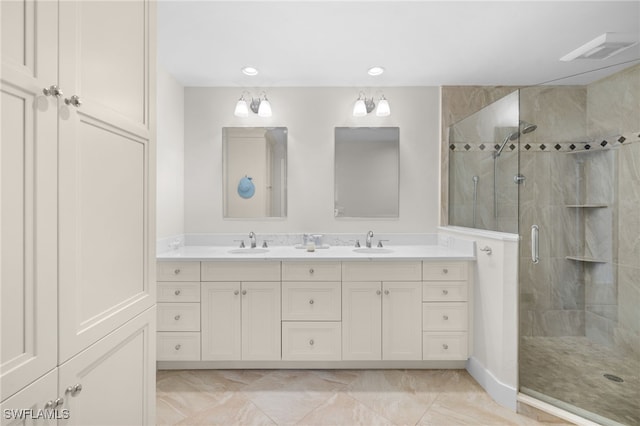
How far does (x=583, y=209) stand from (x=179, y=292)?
2.89 meters

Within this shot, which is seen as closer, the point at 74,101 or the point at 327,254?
the point at 74,101

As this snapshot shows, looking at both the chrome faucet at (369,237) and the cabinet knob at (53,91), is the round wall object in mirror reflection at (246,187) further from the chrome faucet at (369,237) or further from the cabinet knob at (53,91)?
the cabinet knob at (53,91)

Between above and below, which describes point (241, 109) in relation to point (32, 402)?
above

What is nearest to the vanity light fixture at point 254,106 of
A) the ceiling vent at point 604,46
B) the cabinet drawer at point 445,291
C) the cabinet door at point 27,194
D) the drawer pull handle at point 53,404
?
the cabinet drawer at point 445,291

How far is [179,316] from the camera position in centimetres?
224

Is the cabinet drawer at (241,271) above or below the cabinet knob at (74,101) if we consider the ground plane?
below

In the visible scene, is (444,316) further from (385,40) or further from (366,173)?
(385,40)

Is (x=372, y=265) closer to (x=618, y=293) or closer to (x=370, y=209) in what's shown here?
(x=370, y=209)

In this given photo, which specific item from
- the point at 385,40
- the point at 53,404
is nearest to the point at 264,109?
the point at 385,40

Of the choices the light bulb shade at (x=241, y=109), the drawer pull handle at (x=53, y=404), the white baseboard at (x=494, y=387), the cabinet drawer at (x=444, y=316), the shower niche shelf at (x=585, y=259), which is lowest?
the white baseboard at (x=494, y=387)

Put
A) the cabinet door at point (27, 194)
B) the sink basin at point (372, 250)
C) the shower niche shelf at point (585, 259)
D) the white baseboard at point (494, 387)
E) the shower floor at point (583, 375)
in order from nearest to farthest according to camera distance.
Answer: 1. the cabinet door at point (27, 194)
2. the shower floor at point (583, 375)
3. the white baseboard at point (494, 387)
4. the shower niche shelf at point (585, 259)
5. the sink basin at point (372, 250)

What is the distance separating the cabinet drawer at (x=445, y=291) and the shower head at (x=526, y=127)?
118cm

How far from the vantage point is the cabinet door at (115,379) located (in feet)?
2.51

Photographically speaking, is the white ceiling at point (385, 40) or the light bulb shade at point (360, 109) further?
the light bulb shade at point (360, 109)
